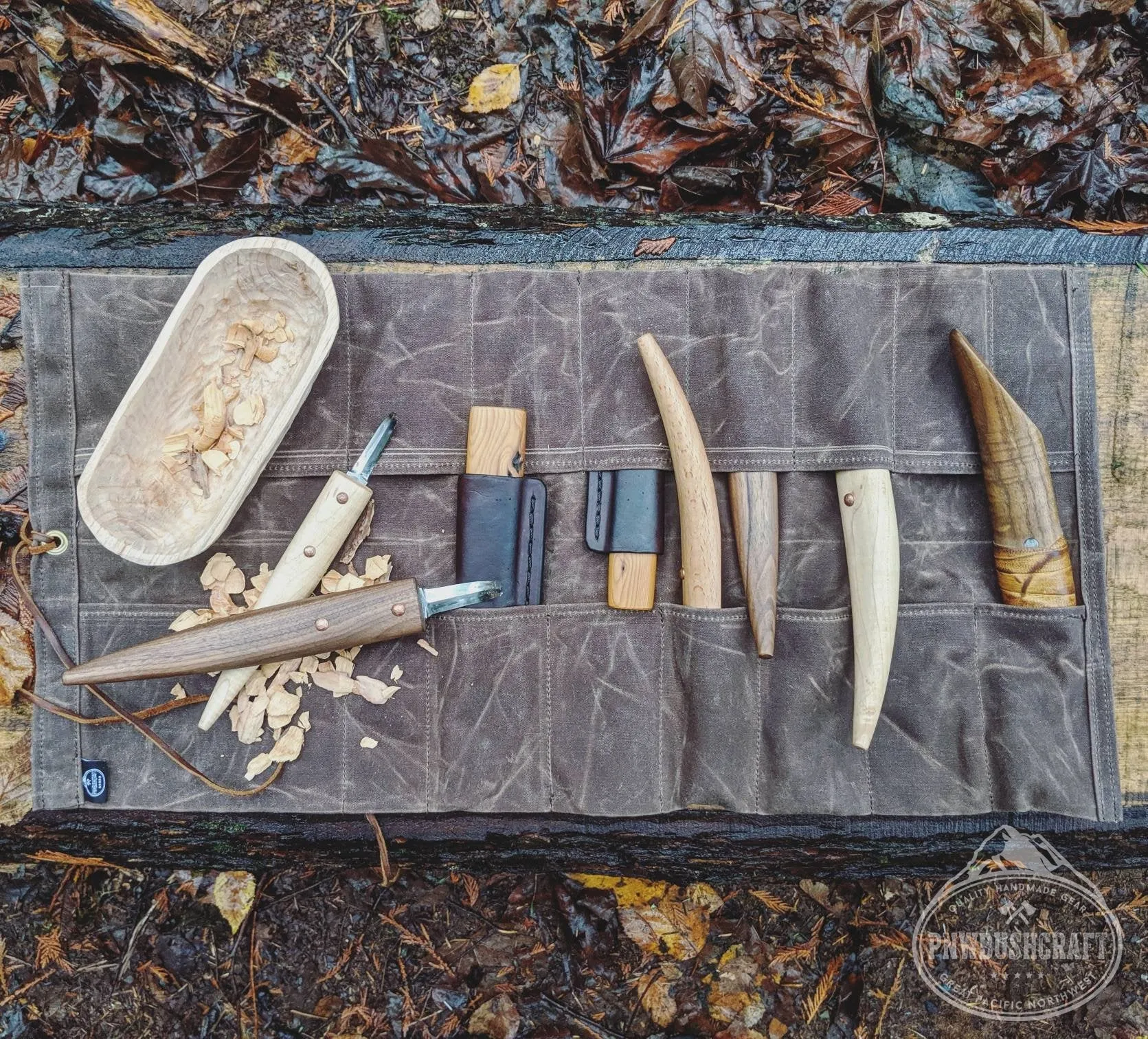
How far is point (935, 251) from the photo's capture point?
2.19 m

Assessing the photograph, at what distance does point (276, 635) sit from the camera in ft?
6.27

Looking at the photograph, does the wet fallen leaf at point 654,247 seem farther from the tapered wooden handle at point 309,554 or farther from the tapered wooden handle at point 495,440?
the tapered wooden handle at point 309,554

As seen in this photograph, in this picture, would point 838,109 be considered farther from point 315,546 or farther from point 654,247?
point 315,546

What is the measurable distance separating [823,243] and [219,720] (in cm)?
216

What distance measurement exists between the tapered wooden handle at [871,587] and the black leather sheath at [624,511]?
507 millimetres

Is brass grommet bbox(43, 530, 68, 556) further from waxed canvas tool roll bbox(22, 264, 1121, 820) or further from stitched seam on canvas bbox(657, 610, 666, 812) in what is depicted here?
stitched seam on canvas bbox(657, 610, 666, 812)

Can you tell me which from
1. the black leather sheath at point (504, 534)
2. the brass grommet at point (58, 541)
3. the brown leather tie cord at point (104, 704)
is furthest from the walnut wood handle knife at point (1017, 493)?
the brass grommet at point (58, 541)

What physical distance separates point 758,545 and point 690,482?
0.80ft

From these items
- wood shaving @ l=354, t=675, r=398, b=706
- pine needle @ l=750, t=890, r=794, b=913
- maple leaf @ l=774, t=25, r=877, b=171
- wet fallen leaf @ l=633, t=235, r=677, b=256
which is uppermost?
maple leaf @ l=774, t=25, r=877, b=171

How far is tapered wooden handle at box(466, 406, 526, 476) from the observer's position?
6.61 feet

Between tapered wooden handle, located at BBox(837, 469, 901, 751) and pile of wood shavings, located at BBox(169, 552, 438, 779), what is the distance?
1.12m

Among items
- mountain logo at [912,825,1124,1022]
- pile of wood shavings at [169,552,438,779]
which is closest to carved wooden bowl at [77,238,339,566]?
pile of wood shavings at [169,552,438,779]

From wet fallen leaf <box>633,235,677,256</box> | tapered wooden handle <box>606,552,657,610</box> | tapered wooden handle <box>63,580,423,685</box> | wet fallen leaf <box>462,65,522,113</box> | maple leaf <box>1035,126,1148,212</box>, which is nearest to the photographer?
tapered wooden handle <box>63,580,423,685</box>

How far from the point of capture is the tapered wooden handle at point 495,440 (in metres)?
2.01
